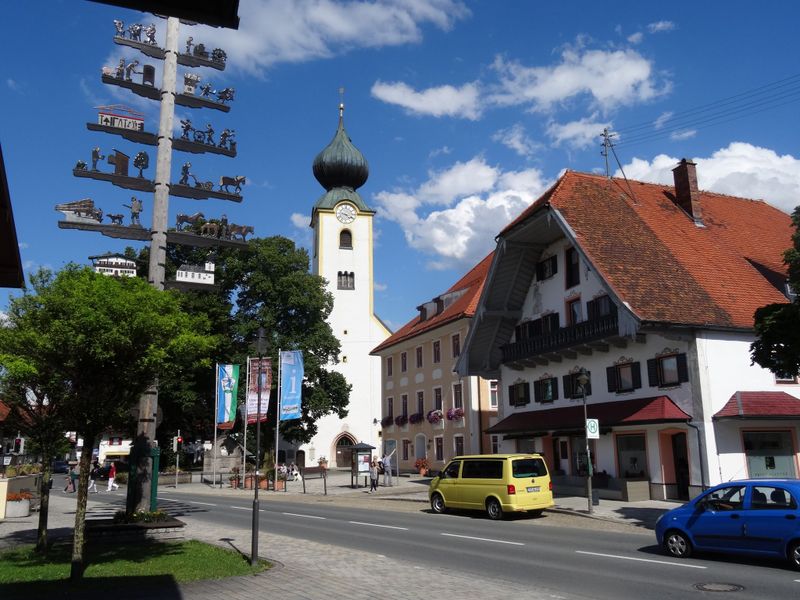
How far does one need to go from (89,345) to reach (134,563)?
3977mm

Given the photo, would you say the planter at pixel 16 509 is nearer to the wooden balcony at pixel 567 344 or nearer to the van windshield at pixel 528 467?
the van windshield at pixel 528 467

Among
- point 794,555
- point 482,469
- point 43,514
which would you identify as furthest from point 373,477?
point 794,555

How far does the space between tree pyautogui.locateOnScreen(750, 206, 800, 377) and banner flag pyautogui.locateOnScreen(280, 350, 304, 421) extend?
24096 millimetres

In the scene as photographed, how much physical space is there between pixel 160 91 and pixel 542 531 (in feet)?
52.8

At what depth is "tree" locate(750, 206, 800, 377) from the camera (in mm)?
→ 17750

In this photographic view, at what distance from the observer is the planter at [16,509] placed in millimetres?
23000

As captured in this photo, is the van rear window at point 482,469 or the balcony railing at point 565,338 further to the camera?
the balcony railing at point 565,338

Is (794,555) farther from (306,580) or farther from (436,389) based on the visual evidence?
(436,389)

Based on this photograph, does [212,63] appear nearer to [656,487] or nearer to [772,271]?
[656,487]

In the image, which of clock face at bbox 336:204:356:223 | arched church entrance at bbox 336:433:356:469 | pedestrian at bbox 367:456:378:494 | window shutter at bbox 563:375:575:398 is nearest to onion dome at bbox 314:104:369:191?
clock face at bbox 336:204:356:223

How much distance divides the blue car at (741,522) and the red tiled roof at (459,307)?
27.3 m

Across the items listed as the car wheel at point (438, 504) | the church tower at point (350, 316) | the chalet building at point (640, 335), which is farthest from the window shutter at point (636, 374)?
the church tower at point (350, 316)

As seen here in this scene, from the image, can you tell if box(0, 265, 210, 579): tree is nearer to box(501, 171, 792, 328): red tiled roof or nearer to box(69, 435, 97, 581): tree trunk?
box(69, 435, 97, 581): tree trunk

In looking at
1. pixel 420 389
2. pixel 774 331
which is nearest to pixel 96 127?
pixel 774 331
